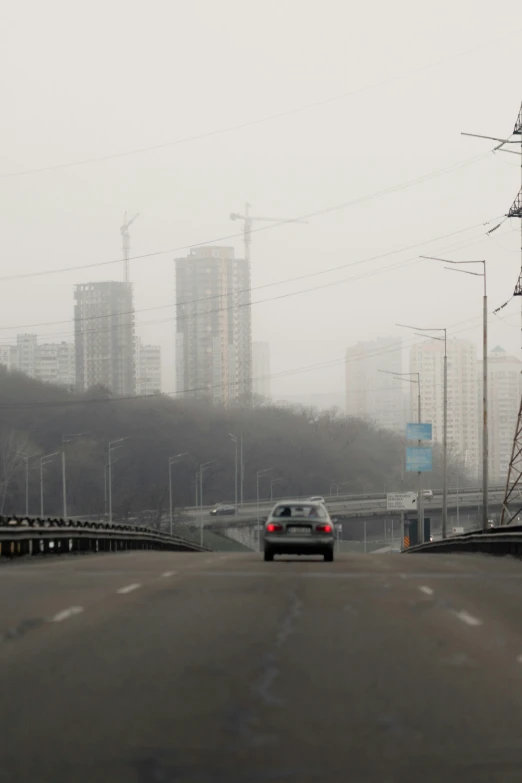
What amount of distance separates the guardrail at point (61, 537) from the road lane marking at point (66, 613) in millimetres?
15252

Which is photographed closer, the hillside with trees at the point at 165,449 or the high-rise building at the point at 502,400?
the hillside with trees at the point at 165,449

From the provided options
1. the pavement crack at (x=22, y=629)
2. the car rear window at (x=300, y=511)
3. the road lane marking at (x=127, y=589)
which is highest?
the pavement crack at (x=22, y=629)

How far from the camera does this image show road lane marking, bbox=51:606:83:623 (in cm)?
1346

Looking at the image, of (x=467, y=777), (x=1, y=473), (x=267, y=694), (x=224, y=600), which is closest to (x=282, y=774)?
(x=467, y=777)

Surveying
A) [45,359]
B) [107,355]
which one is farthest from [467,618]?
[45,359]

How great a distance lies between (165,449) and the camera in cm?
15800

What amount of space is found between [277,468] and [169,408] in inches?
639

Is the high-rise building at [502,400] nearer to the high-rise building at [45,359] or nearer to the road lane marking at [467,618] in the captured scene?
the high-rise building at [45,359]

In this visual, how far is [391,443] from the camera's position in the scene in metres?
192

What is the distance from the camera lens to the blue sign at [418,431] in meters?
80.9

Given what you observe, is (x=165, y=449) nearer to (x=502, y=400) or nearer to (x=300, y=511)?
(x=502, y=400)

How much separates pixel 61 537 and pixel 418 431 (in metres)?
48.6

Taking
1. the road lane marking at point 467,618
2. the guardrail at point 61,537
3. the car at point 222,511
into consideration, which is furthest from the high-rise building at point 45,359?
the road lane marking at point 467,618

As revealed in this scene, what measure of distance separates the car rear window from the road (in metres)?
13.0
